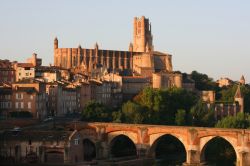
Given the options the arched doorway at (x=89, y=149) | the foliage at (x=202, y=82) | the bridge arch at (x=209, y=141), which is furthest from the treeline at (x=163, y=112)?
the foliage at (x=202, y=82)

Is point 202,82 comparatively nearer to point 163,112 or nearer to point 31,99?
point 163,112

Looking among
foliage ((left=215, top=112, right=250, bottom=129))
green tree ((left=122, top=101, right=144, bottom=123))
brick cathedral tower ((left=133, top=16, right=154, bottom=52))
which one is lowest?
foliage ((left=215, top=112, right=250, bottom=129))

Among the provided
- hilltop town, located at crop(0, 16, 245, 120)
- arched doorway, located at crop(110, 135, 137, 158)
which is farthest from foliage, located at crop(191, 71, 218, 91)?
arched doorway, located at crop(110, 135, 137, 158)

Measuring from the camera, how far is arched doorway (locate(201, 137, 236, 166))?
6488 cm

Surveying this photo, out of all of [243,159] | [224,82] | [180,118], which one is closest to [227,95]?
[224,82]

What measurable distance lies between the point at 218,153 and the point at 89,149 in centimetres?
1297

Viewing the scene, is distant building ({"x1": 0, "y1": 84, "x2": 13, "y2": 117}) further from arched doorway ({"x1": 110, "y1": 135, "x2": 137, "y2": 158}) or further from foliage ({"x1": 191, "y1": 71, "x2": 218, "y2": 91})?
foliage ({"x1": 191, "y1": 71, "x2": 218, "y2": 91})

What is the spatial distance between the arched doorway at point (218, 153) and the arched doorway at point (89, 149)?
11168mm

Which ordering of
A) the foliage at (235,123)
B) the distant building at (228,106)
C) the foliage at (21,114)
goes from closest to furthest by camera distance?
the foliage at (235,123) < the foliage at (21,114) < the distant building at (228,106)

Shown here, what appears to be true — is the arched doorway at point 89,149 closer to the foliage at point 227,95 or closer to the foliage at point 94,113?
the foliage at point 94,113

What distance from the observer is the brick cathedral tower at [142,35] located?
140m

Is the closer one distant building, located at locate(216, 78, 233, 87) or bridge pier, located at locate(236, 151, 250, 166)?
bridge pier, located at locate(236, 151, 250, 166)

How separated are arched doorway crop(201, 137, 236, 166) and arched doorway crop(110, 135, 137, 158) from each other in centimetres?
731

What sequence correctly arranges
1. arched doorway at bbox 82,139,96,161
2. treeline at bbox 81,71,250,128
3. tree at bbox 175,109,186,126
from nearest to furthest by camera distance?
arched doorway at bbox 82,139,96,161 < treeline at bbox 81,71,250,128 < tree at bbox 175,109,186,126
